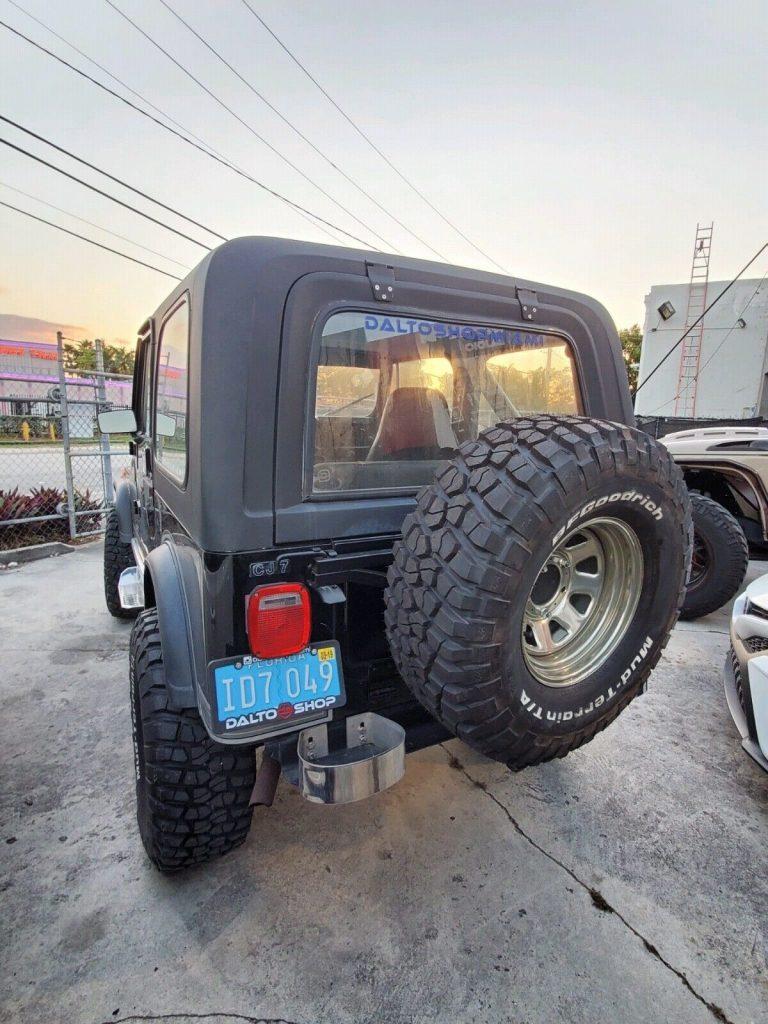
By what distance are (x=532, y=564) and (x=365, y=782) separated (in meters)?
0.86

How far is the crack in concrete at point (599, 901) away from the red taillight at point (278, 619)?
4.54ft

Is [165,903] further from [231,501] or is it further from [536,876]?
[231,501]

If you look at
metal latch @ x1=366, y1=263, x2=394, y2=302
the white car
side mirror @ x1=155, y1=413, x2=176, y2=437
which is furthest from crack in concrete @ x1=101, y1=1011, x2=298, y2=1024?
metal latch @ x1=366, y1=263, x2=394, y2=302

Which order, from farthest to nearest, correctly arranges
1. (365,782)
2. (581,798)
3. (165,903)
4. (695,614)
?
(695,614) < (581,798) < (165,903) < (365,782)

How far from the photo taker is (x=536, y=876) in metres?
2.05

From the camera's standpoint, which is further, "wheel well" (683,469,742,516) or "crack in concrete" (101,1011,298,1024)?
"wheel well" (683,469,742,516)

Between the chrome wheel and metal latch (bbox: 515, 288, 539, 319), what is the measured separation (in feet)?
3.03

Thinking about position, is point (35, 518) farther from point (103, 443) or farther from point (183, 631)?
point (183, 631)

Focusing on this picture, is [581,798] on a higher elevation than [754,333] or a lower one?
lower

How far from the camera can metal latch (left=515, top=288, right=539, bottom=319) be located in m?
2.18

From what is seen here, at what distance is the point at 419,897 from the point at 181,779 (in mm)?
947

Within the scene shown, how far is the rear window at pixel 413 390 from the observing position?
1797 millimetres

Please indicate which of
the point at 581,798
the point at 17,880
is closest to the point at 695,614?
the point at 581,798

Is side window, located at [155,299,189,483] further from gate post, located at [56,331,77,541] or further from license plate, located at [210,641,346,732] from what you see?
gate post, located at [56,331,77,541]
